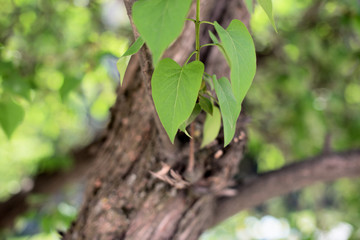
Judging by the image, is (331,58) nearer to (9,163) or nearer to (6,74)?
(6,74)

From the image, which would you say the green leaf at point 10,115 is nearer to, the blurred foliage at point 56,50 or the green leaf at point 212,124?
the blurred foliage at point 56,50

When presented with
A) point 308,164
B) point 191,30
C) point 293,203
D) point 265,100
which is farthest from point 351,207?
point 293,203

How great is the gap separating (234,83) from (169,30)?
0.33 feet

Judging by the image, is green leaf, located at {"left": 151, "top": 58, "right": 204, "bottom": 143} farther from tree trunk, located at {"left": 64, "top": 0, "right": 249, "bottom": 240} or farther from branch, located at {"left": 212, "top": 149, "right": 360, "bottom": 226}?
branch, located at {"left": 212, "top": 149, "right": 360, "bottom": 226}

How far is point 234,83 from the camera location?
0.44 meters

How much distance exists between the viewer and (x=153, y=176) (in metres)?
0.91

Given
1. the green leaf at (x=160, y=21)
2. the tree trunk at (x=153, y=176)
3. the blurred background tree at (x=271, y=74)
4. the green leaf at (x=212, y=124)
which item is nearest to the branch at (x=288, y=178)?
the tree trunk at (x=153, y=176)

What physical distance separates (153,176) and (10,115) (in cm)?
42

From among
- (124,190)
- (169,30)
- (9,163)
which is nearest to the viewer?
(169,30)

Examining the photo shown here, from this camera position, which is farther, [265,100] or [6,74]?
[265,100]

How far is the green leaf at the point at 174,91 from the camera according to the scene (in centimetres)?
47

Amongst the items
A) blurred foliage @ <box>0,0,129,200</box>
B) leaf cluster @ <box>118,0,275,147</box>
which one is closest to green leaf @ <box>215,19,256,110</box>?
leaf cluster @ <box>118,0,275,147</box>

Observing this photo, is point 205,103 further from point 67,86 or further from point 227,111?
point 67,86

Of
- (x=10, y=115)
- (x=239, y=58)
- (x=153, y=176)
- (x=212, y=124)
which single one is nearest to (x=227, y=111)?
(x=239, y=58)
